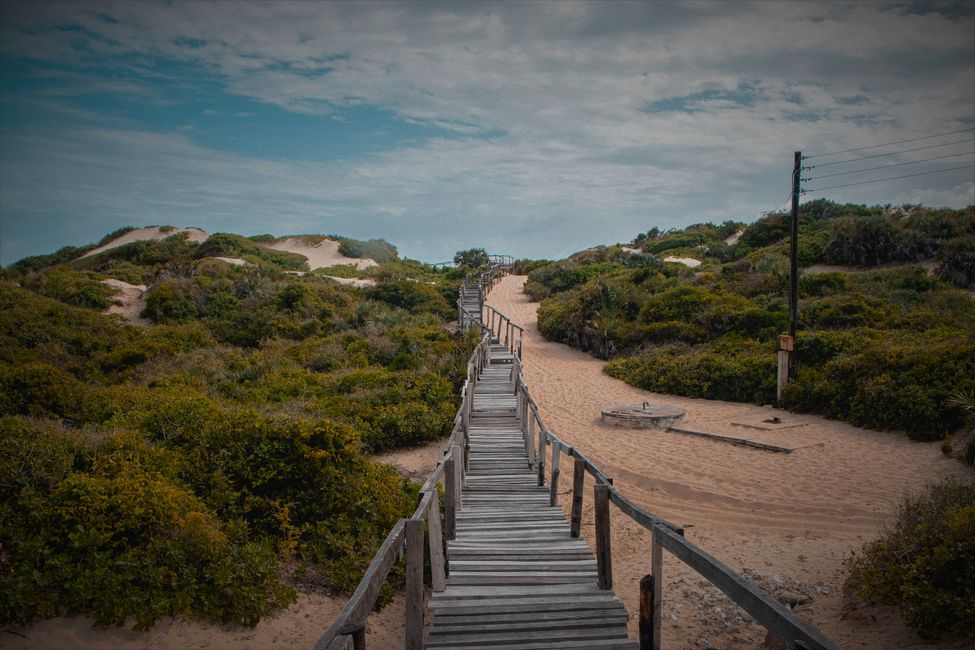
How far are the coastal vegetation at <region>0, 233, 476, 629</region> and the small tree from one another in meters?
31.5

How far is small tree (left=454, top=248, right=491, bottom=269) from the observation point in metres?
48.0

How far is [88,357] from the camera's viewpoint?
15312 millimetres

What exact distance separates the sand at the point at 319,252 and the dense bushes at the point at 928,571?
143 feet

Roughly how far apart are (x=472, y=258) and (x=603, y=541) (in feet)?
148

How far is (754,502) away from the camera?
30.2 feet

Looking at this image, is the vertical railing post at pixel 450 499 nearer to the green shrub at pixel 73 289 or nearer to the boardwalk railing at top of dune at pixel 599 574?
the boardwalk railing at top of dune at pixel 599 574

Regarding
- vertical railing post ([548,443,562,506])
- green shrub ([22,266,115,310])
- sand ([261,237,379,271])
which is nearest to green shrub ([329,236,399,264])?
sand ([261,237,379,271])

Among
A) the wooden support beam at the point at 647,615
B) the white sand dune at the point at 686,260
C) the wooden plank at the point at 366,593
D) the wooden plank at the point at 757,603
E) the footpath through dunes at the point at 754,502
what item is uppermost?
the white sand dune at the point at 686,260

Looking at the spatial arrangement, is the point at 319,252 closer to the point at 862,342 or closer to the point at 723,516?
the point at 862,342

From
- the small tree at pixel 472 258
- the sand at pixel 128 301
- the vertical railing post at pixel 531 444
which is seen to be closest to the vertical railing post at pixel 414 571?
the vertical railing post at pixel 531 444

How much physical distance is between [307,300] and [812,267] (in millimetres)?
23094

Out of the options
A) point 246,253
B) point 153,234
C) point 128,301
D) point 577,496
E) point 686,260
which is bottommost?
point 577,496

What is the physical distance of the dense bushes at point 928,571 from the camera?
451 centimetres

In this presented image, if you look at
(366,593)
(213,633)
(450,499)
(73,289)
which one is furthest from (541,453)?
(73,289)
